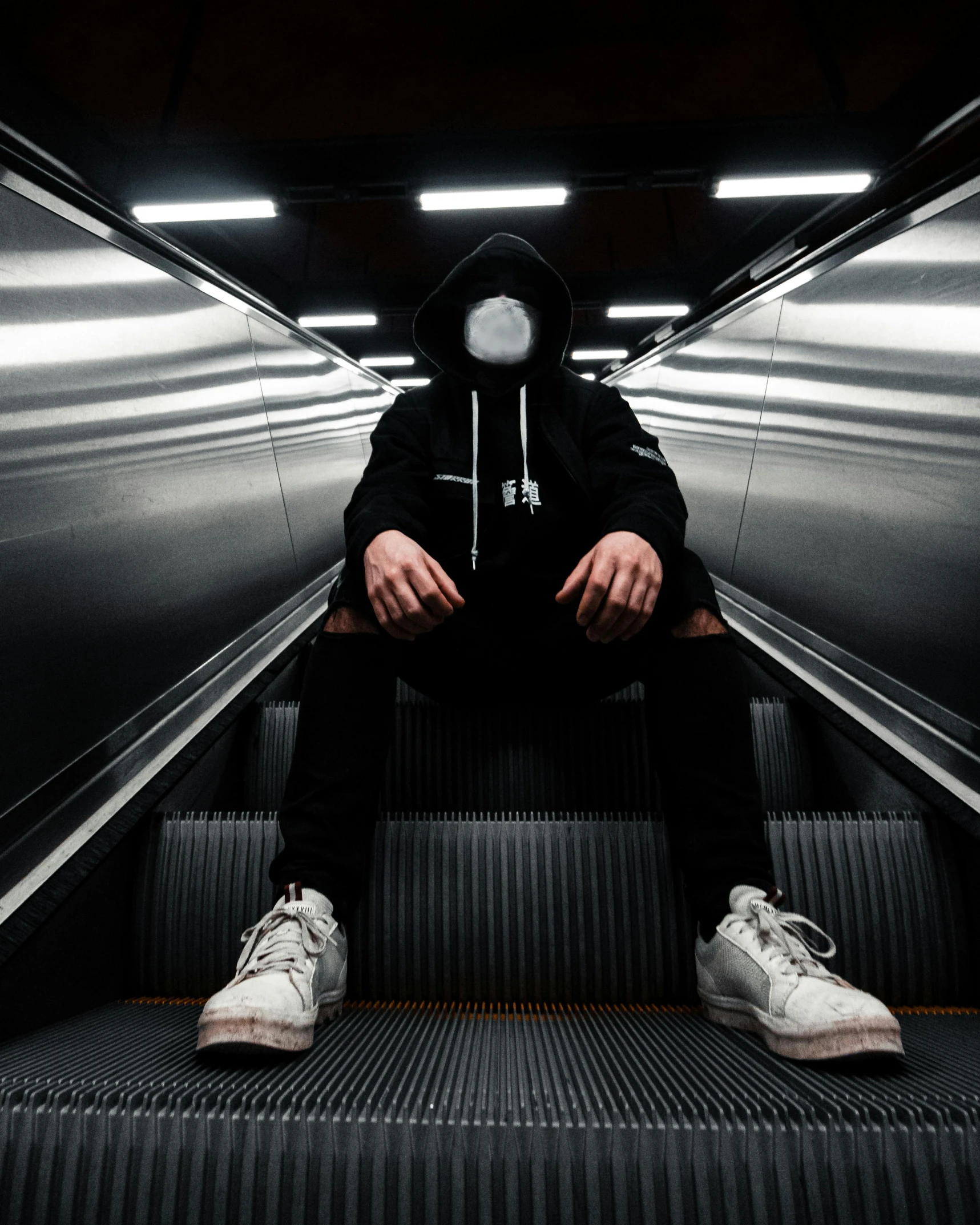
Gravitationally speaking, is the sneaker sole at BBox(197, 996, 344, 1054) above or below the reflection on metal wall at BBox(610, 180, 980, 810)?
below

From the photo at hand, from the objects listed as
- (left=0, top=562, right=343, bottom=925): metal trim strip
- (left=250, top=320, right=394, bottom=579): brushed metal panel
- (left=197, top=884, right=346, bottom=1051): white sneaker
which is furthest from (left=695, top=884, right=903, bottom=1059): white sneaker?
(left=250, top=320, right=394, bottom=579): brushed metal panel

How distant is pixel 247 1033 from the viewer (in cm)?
82

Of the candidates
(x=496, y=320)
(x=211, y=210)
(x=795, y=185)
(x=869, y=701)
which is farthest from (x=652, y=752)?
(x=211, y=210)

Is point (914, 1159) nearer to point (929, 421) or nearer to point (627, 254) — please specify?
point (929, 421)

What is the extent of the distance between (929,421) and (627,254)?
27.9 feet

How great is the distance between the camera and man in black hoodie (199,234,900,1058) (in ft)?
3.07

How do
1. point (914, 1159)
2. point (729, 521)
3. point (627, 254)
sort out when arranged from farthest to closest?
point (627, 254) → point (729, 521) → point (914, 1159)

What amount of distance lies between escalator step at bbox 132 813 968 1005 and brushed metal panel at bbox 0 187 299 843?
1.15ft

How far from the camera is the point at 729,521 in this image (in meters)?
2.76

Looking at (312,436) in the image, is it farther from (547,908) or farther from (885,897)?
(885,897)

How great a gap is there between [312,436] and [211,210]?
3.22 meters

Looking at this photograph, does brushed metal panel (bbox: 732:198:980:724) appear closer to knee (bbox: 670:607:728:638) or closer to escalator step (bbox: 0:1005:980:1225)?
knee (bbox: 670:607:728:638)

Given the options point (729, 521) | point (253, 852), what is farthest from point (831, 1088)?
point (729, 521)

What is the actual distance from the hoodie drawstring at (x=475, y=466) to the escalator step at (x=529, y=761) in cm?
36
